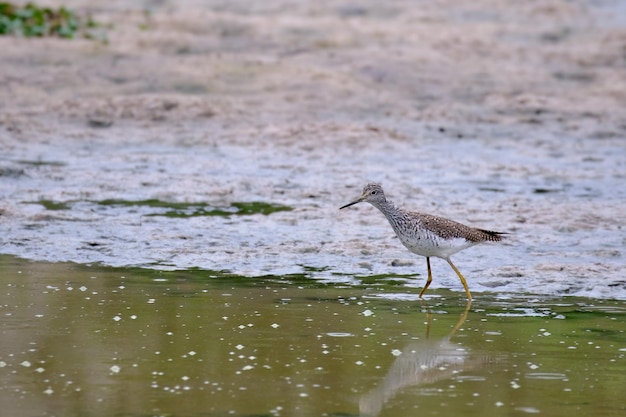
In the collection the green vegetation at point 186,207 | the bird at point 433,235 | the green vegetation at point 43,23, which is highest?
the green vegetation at point 43,23

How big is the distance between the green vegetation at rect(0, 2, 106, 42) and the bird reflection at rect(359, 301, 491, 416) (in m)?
13.2

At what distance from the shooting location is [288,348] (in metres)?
8.24

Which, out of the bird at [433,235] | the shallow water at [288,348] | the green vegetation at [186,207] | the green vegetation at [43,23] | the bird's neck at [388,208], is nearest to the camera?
Result: the shallow water at [288,348]

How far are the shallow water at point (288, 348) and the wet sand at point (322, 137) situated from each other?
78 centimetres

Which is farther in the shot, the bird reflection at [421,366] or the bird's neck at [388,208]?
the bird's neck at [388,208]

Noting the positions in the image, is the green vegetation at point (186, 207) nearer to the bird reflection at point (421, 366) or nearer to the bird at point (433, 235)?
the bird at point (433, 235)

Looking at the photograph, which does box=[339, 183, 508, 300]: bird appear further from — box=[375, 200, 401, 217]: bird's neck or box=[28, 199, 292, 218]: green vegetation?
box=[28, 199, 292, 218]: green vegetation

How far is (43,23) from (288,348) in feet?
46.3

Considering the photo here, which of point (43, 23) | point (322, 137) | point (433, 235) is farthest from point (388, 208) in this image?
point (43, 23)

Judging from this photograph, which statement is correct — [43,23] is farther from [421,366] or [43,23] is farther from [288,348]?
[421,366]

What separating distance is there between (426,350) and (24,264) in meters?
4.13

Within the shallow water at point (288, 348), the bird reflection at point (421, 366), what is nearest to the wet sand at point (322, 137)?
the shallow water at point (288, 348)

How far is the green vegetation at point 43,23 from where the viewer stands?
20703 millimetres

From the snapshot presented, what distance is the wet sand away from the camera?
1157cm
